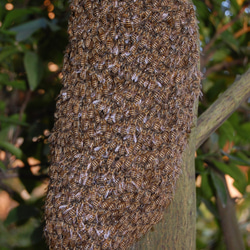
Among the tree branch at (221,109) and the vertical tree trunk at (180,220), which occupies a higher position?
the tree branch at (221,109)

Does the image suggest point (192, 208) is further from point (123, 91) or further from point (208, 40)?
point (208, 40)

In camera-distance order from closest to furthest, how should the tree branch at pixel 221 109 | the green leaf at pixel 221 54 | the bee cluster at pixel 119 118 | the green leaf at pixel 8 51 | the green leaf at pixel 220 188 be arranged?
the bee cluster at pixel 119 118 → the tree branch at pixel 221 109 → the green leaf at pixel 220 188 → the green leaf at pixel 8 51 → the green leaf at pixel 221 54

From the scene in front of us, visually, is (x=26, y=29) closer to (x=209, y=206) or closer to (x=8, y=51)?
(x=8, y=51)

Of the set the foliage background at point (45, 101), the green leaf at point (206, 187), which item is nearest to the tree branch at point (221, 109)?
the foliage background at point (45, 101)

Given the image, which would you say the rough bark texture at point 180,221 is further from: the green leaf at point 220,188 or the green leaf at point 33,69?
the green leaf at point 33,69

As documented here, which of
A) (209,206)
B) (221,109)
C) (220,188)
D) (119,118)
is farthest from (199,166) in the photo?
(119,118)

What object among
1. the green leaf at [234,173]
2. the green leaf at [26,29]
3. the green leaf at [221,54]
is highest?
the green leaf at [221,54]

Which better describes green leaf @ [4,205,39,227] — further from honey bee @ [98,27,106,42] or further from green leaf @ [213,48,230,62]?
green leaf @ [213,48,230,62]
